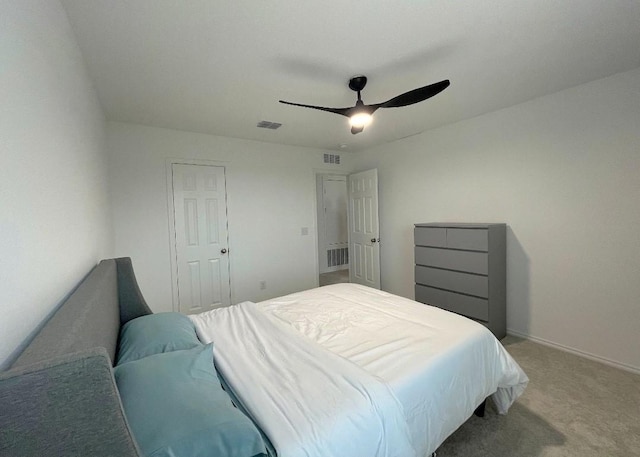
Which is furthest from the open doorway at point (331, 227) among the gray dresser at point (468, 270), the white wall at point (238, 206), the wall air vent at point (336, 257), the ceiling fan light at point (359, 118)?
the ceiling fan light at point (359, 118)

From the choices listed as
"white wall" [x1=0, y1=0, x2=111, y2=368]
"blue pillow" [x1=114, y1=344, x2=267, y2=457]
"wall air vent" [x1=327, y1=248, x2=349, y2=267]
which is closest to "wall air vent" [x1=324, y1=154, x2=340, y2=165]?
"wall air vent" [x1=327, y1=248, x2=349, y2=267]

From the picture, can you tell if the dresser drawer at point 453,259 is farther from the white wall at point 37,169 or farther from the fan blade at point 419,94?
the white wall at point 37,169

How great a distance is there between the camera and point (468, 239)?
2.91m

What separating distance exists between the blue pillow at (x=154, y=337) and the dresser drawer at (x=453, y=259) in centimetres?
267

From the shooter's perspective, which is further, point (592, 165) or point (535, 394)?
point (592, 165)

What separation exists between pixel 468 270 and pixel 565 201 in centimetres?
106

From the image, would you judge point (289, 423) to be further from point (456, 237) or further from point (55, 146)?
point (456, 237)

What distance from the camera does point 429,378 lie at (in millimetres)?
1297

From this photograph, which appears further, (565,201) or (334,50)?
(565,201)

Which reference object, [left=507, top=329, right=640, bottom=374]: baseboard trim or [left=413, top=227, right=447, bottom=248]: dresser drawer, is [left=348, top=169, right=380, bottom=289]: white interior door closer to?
[left=413, top=227, right=447, bottom=248]: dresser drawer

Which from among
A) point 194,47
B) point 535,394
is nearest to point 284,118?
point 194,47

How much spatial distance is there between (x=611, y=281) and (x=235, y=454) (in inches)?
124

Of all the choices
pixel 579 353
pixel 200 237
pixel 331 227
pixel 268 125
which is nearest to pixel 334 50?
pixel 268 125

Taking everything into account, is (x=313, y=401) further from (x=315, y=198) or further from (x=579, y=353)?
(x=315, y=198)
